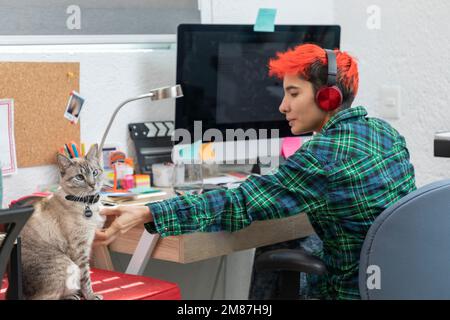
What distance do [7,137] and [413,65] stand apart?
1.38m

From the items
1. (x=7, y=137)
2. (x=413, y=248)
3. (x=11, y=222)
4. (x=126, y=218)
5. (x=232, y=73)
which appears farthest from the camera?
(x=232, y=73)

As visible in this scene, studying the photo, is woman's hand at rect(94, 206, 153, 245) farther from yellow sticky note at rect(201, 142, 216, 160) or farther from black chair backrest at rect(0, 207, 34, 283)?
yellow sticky note at rect(201, 142, 216, 160)

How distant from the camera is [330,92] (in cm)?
171

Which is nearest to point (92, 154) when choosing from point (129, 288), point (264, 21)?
point (129, 288)

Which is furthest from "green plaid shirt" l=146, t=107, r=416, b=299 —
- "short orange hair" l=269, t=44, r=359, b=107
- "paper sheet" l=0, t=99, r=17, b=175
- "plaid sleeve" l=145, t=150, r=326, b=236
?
"paper sheet" l=0, t=99, r=17, b=175

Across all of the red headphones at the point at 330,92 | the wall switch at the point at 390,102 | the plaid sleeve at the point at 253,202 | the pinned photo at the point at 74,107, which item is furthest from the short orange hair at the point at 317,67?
the wall switch at the point at 390,102

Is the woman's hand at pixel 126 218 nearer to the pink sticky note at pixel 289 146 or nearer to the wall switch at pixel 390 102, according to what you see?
the pink sticky note at pixel 289 146

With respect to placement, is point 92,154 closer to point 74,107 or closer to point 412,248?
point 74,107

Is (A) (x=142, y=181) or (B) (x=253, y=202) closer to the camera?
(B) (x=253, y=202)

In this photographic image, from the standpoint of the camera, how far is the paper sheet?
202cm

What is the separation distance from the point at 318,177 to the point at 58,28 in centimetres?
103

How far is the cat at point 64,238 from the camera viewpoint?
5.16ft

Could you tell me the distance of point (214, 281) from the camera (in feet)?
8.85
